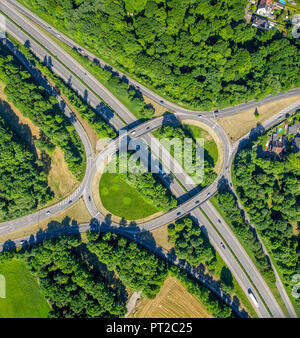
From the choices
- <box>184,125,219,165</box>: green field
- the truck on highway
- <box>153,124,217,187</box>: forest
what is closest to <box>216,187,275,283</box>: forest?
<box>153,124,217,187</box>: forest

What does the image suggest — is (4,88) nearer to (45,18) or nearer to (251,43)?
→ (45,18)

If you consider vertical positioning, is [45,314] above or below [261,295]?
below

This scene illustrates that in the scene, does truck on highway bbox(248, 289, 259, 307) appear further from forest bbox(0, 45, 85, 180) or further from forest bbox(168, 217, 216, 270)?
forest bbox(0, 45, 85, 180)

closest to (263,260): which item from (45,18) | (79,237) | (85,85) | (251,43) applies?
(79,237)

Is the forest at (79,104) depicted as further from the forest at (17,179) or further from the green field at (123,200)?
the forest at (17,179)

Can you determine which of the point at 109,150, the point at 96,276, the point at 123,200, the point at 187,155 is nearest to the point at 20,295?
the point at 96,276

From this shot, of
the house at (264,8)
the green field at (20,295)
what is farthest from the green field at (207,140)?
the green field at (20,295)
